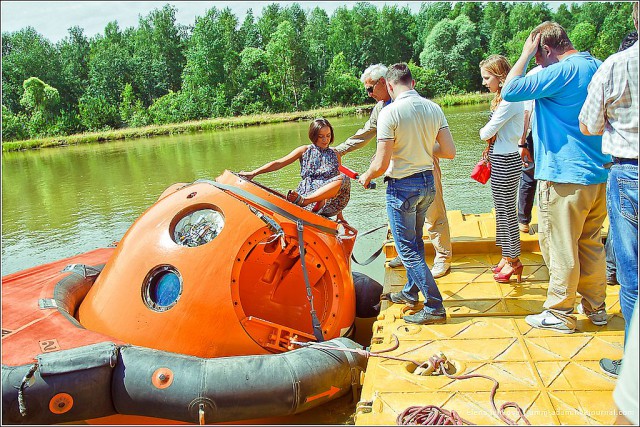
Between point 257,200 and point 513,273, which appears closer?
point 257,200

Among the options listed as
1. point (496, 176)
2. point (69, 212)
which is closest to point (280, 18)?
point (69, 212)

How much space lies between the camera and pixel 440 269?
518cm

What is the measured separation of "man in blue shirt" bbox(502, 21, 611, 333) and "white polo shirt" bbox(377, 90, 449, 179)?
1.88ft

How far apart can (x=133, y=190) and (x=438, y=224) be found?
12409 mm

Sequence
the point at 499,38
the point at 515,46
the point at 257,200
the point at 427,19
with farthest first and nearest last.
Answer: the point at 427,19 → the point at 499,38 → the point at 515,46 → the point at 257,200

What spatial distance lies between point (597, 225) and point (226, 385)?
2583mm

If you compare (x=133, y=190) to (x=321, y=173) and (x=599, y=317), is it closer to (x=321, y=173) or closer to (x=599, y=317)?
(x=321, y=173)

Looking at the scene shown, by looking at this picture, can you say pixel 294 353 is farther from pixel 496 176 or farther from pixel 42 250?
pixel 42 250

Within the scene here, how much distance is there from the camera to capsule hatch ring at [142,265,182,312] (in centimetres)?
413

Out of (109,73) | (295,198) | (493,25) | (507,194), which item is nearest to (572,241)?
(507,194)

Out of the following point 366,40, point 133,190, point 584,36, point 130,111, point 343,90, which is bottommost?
point 133,190

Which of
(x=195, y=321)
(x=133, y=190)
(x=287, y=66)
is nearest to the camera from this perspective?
(x=195, y=321)

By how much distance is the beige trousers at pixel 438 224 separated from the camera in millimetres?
5047

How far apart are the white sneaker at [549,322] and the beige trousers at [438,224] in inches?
51.5
